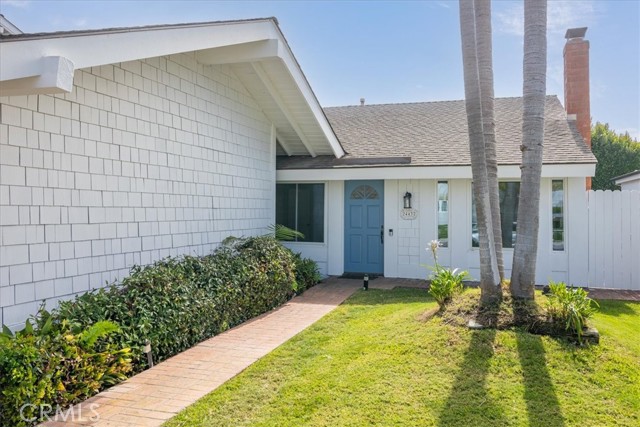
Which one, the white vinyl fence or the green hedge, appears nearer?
the green hedge

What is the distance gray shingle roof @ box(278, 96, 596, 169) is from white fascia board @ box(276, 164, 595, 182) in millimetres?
119

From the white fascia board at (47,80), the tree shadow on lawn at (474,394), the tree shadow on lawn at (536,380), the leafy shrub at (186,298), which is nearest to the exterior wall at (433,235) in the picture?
the leafy shrub at (186,298)

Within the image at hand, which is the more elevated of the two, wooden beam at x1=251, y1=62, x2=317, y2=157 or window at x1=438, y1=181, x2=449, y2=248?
wooden beam at x1=251, y1=62, x2=317, y2=157

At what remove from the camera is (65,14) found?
32.3ft

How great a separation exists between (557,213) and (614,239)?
1.22 meters

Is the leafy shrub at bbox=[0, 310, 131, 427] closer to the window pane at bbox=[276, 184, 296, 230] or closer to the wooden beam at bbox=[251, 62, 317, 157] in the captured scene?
the wooden beam at bbox=[251, 62, 317, 157]

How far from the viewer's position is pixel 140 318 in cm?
529

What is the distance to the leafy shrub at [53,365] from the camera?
369cm

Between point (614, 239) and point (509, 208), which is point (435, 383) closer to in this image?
point (509, 208)

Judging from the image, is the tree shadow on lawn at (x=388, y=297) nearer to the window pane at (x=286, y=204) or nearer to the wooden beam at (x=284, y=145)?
the window pane at (x=286, y=204)

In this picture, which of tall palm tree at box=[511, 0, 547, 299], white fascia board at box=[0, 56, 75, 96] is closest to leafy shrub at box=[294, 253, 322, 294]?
tall palm tree at box=[511, 0, 547, 299]

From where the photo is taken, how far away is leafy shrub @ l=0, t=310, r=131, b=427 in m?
3.69

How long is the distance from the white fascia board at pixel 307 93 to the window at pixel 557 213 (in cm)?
488

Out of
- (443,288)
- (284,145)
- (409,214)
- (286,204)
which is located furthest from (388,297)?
(284,145)
